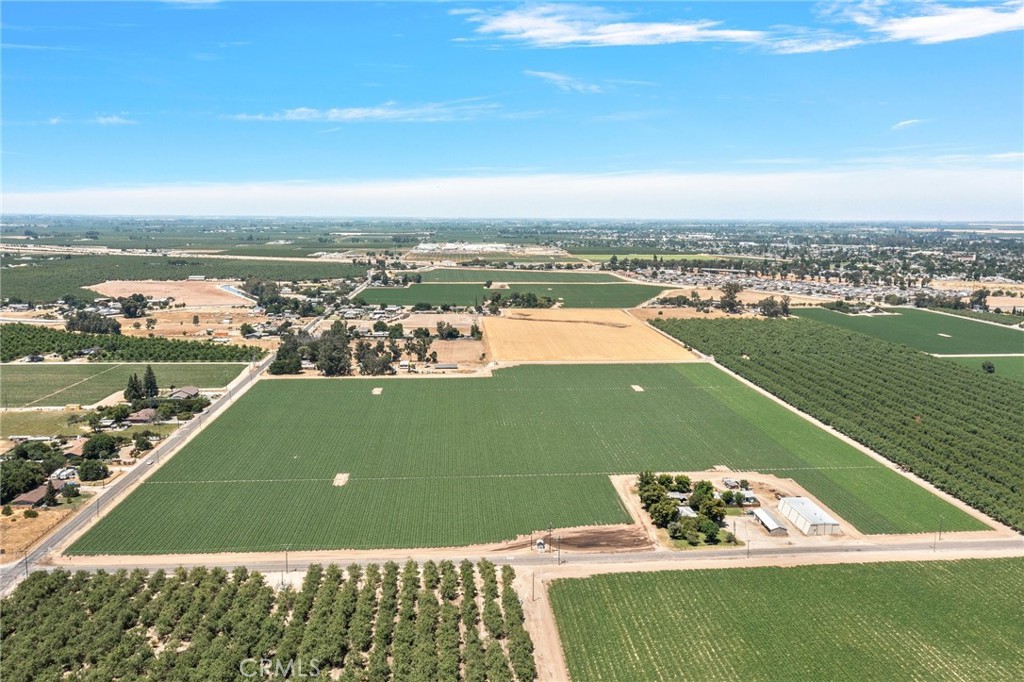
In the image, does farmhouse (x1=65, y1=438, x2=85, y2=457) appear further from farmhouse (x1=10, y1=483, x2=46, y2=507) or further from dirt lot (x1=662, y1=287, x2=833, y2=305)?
dirt lot (x1=662, y1=287, x2=833, y2=305)

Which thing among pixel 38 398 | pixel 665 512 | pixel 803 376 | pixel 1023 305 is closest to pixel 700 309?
pixel 803 376

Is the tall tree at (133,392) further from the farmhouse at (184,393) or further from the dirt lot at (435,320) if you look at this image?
the dirt lot at (435,320)

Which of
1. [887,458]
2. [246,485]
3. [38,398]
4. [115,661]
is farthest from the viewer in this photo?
[38,398]

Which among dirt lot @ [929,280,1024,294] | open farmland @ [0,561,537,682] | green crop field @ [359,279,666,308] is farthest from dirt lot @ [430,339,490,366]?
dirt lot @ [929,280,1024,294]

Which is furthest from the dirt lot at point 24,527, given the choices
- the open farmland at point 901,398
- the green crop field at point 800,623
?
the open farmland at point 901,398

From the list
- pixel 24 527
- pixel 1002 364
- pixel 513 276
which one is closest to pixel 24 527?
pixel 24 527

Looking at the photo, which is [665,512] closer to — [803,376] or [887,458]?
[887,458]
